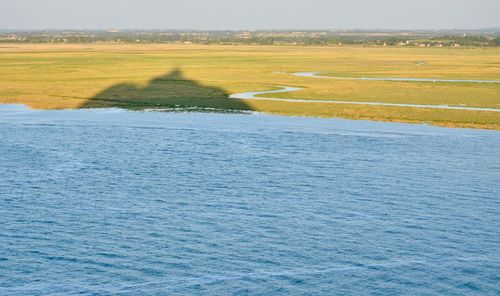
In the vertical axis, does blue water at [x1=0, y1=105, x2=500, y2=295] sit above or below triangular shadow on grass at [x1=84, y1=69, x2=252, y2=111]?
below

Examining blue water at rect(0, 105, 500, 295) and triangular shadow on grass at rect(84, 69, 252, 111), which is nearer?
blue water at rect(0, 105, 500, 295)

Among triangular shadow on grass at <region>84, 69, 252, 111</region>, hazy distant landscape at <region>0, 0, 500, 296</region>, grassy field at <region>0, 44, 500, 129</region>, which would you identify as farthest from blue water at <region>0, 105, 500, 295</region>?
triangular shadow on grass at <region>84, 69, 252, 111</region>

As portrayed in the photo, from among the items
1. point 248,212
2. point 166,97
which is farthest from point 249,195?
point 166,97

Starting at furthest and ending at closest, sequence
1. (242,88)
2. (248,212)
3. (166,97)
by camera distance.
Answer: (242,88) → (166,97) → (248,212)

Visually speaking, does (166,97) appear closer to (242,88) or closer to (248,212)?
(242,88)

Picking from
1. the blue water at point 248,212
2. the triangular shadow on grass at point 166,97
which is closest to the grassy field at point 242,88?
the triangular shadow on grass at point 166,97

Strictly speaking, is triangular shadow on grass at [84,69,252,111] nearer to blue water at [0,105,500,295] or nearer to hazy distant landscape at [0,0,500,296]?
hazy distant landscape at [0,0,500,296]

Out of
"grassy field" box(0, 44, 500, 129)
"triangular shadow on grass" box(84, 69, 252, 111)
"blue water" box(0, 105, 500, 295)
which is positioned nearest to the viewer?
"blue water" box(0, 105, 500, 295)

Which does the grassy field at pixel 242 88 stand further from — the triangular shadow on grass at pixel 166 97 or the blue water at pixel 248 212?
the blue water at pixel 248 212

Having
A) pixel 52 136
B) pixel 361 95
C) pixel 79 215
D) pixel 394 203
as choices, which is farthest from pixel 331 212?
pixel 361 95
